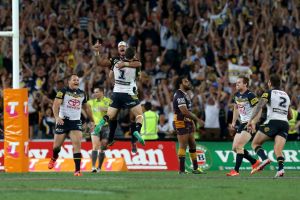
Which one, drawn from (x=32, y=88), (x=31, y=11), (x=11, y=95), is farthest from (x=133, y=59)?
(x=31, y=11)

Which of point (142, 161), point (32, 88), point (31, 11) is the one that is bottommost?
point (142, 161)

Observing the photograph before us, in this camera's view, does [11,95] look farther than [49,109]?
No

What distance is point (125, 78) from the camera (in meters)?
21.9

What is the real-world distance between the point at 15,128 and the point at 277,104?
22.9 ft

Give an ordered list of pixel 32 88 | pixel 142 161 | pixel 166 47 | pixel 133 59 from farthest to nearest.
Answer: pixel 166 47 → pixel 32 88 → pixel 142 161 → pixel 133 59

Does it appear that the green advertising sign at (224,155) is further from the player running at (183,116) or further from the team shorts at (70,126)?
the team shorts at (70,126)

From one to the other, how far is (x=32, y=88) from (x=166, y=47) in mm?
4860

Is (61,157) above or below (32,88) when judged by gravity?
below

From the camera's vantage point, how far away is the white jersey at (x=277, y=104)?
64.8 feet

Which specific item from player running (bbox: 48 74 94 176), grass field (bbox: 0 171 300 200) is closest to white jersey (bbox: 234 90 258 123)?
grass field (bbox: 0 171 300 200)

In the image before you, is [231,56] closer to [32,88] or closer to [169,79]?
[169,79]

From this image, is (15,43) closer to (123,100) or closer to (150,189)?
(123,100)

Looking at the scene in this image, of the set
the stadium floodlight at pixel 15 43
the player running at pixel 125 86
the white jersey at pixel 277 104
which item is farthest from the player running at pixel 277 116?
the stadium floodlight at pixel 15 43

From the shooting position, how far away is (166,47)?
31.9 metres
